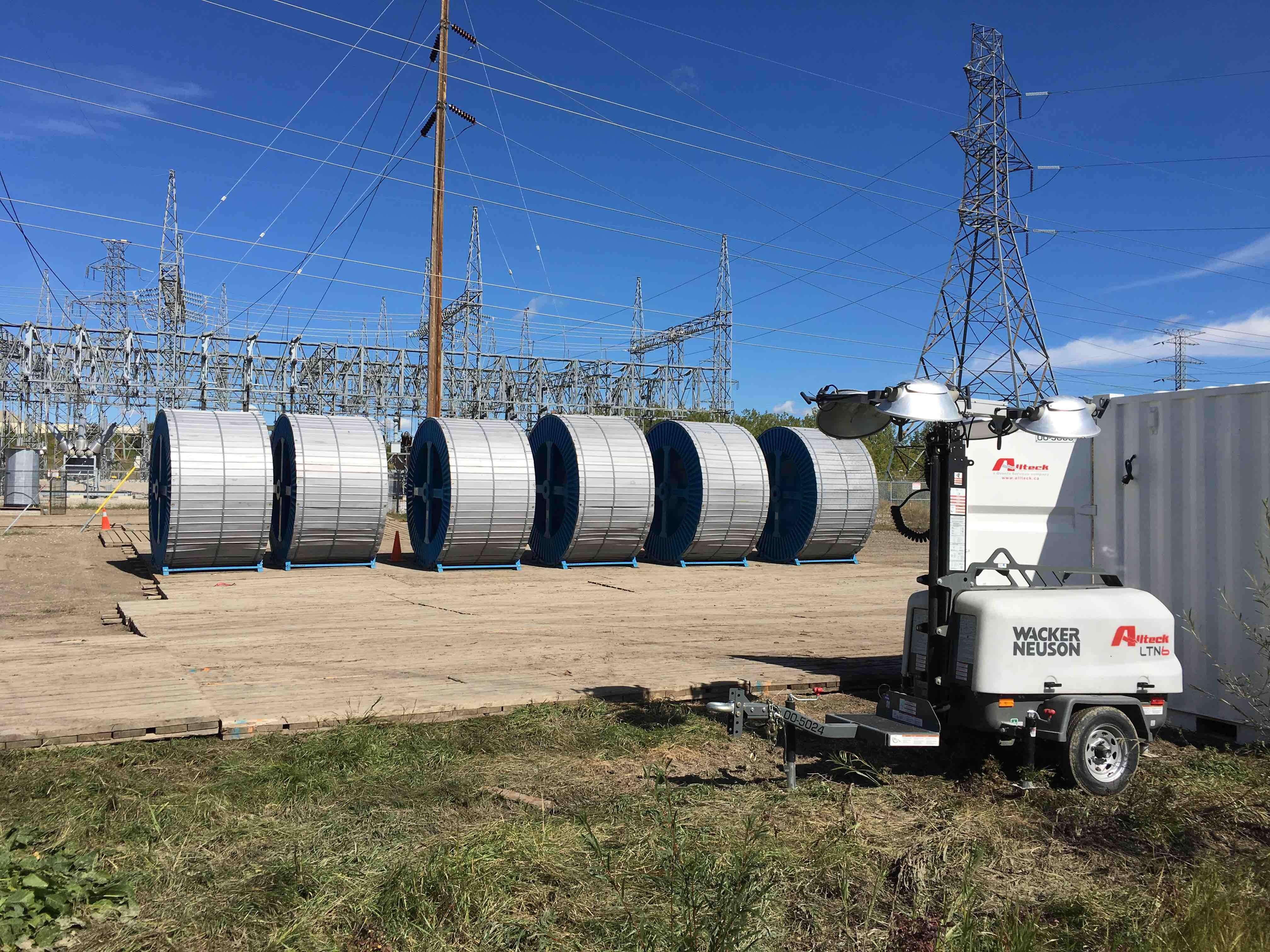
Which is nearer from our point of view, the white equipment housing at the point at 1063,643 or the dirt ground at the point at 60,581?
the white equipment housing at the point at 1063,643

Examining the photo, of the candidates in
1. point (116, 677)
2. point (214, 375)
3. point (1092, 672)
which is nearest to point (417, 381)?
point (214, 375)

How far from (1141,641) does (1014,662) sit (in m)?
0.94

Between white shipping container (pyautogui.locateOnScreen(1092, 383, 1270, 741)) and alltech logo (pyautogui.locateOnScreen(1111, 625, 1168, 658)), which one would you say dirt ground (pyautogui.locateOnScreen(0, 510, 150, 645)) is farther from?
white shipping container (pyautogui.locateOnScreen(1092, 383, 1270, 741))

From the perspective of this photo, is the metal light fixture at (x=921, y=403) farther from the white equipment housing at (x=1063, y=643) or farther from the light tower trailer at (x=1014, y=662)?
the white equipment housing at (x=1063, y=643)

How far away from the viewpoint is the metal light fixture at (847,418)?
19.7ft

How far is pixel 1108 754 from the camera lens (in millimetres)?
5734

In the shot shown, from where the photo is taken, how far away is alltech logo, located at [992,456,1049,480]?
8.27 meters

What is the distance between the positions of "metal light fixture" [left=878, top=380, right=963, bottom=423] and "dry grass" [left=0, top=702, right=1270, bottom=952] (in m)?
2.21

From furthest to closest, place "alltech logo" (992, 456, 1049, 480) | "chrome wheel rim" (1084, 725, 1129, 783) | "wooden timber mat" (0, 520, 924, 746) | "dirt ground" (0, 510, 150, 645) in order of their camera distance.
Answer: "dirt ground" (0, 510, 150, 645) < "alltech logo" (992, 456, 1049, 480) < "wooden timber mat" (0, 520, 924, 746) < "chrome wheel rim" (1084, 725, 1129, 783)

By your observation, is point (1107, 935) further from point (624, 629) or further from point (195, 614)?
point (195, 614)

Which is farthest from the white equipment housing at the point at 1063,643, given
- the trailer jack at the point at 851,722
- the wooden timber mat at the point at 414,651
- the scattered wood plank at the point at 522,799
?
the wooden timber mat at the point at 414,651

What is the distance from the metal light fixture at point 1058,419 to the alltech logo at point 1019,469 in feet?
7.92

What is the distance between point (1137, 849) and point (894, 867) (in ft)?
4.38

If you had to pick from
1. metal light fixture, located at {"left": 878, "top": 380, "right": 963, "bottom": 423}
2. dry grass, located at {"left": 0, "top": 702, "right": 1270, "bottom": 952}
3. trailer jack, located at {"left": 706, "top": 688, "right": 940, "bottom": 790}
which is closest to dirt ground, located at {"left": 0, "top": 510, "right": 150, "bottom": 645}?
dry grass, located at {"left": 0, "top": 702, "right": 1270, "bottom": 952}
